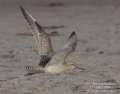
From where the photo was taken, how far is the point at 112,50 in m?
11.9

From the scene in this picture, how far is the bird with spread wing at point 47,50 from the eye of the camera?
8.74 metres

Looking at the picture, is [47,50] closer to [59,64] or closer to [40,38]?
[40,38]

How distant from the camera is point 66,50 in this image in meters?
8.71

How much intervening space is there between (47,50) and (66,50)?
35 centimetres

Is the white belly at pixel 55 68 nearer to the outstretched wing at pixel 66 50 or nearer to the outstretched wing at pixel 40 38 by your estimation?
the outstretched wing at pixel 66 50

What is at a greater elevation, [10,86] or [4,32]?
[4,32]

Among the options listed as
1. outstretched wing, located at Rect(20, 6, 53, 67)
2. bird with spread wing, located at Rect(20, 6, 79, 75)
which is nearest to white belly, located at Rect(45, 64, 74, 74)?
bird with spread wing, located at Rect(20, 6, 79, 75)

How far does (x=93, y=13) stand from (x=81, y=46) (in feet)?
16.5

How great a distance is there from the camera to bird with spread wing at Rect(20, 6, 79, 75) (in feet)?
28.7

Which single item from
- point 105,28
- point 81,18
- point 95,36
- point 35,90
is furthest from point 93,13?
point 35,90

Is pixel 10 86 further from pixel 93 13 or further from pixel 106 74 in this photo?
pixel 93 13

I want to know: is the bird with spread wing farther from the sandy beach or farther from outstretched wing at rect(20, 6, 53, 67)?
the sandy beach

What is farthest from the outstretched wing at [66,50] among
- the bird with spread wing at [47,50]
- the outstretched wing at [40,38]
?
the outstretched wing at [40,38]

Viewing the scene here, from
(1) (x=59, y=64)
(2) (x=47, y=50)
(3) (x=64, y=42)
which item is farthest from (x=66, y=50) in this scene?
(3) (x=64, y=42)
